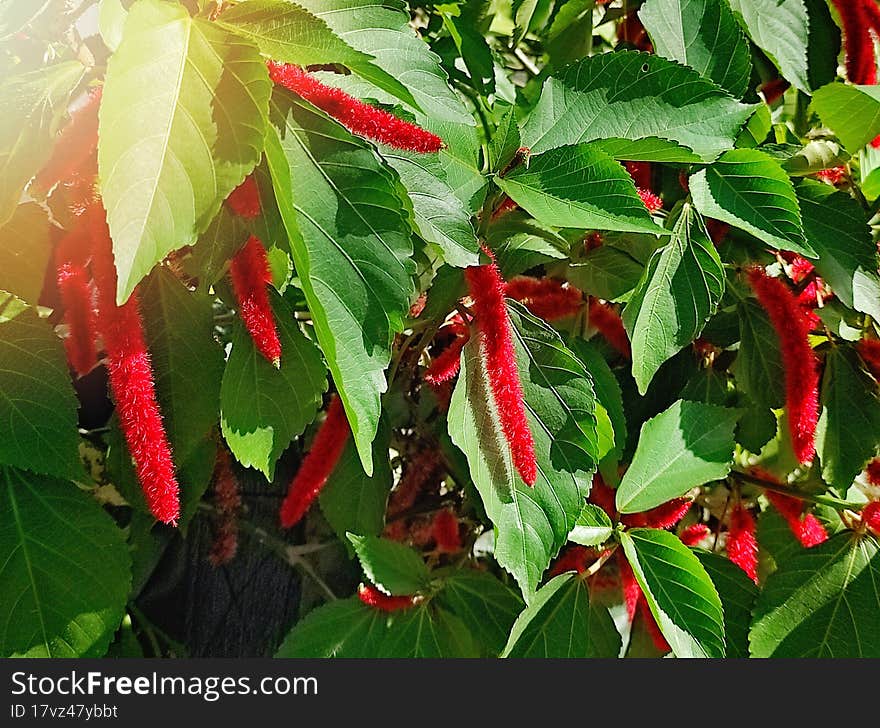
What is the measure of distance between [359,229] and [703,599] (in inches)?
21.0

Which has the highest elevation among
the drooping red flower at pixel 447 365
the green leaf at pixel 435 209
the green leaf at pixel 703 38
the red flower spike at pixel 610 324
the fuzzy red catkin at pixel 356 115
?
the fuzzy red catkin at pixel 356 115

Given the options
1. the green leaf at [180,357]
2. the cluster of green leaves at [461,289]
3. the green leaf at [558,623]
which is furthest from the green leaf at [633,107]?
the green leaf at [558,623]

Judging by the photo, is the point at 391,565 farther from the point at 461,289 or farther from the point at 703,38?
the point at 703,38

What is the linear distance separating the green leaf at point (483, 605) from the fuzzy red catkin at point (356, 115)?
0.58 m

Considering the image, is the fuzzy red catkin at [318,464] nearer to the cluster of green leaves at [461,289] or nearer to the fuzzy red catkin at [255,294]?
the cluster of green leaves at [461,289]

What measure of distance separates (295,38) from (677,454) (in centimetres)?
63

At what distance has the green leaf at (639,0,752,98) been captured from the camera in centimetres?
96

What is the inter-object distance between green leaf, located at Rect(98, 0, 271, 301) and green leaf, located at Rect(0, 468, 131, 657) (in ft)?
1.36

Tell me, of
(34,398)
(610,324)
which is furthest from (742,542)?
(34,398)

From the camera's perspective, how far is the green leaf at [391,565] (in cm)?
97

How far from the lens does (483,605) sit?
103cm

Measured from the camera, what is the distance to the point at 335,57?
0.56m

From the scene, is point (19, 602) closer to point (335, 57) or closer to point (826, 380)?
point (335, 57)

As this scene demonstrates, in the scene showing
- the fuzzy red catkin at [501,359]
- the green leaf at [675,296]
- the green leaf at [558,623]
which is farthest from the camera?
the green leaf at [558,623]
